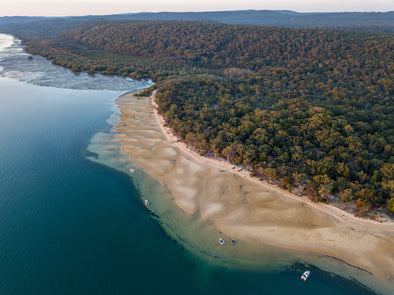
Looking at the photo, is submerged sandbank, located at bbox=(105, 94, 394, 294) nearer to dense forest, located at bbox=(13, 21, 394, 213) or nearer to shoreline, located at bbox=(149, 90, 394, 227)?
shoreline, located at bbox=(149, 90, 394, 227)

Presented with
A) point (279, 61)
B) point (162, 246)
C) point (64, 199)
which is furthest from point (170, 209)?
point (279, 61)

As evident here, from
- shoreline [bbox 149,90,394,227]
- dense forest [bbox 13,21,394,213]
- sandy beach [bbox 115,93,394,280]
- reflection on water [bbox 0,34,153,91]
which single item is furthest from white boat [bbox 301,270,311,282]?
reflection on water [bbox 0,34,153,91]

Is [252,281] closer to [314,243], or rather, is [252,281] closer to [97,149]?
[314,243]

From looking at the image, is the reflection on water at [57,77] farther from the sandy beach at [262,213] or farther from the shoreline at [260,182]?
the sandy beach at [262,213]

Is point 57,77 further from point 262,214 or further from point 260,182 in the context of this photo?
point 262,214

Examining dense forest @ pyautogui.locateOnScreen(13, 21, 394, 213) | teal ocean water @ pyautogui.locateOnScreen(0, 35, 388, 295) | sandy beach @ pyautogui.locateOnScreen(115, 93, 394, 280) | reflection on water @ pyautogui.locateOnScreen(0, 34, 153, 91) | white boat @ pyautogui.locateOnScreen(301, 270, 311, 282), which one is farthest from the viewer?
reflection on water @ pyautogui.locateOnScreen(0, 34, 153, 91)

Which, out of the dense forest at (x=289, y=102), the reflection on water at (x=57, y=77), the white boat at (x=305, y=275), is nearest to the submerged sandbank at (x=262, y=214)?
the dense forest at (x=289, y=102)
